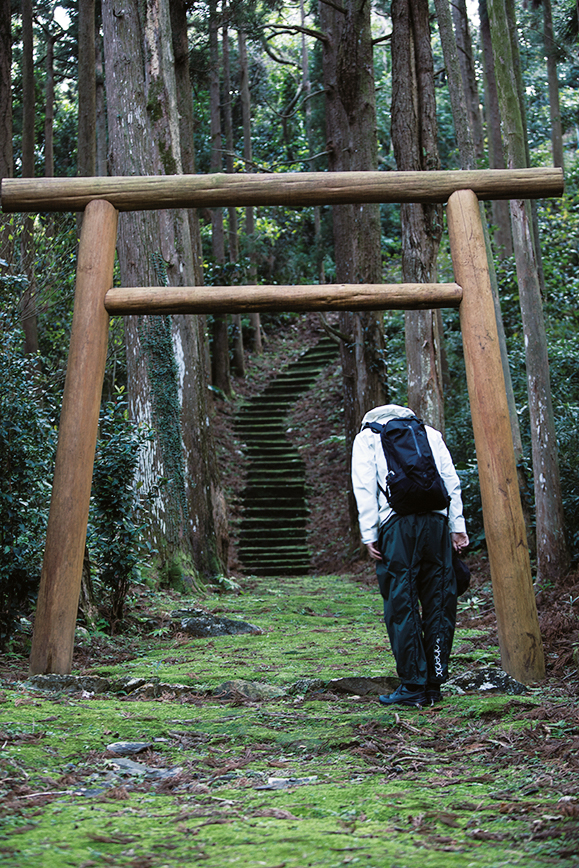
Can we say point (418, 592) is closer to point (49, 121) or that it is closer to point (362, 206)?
point (362, 206)

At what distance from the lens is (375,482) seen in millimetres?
4492

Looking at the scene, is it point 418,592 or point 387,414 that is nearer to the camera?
point 418,592

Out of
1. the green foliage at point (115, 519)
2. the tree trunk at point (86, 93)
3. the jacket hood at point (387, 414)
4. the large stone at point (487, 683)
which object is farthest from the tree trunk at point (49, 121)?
the large stone at point (487, 683)

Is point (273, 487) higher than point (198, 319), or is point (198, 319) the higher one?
point (198, 319)

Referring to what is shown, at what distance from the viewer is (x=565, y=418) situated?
9.46m

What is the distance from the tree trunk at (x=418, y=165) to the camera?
363 inches

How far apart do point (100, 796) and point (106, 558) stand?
3922mm

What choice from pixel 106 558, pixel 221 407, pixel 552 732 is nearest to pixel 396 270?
pixel 221 407

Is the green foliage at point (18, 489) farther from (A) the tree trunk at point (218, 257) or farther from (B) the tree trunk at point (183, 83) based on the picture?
(A) the tree trunk at point (218, 257)

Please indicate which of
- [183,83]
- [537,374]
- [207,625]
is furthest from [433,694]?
[183,83]

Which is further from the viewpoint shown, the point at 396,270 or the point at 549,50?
the point at 396,270

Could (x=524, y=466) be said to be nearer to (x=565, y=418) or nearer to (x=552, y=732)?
(x=565, y=418)

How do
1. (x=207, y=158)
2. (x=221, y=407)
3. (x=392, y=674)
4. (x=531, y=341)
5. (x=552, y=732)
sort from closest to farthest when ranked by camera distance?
(x=552, y=732) → (x=392, y=674) → (x=531, y=341) → (x=221, y=407) → (x=207, y=158)

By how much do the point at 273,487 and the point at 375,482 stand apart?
11.8 meters
